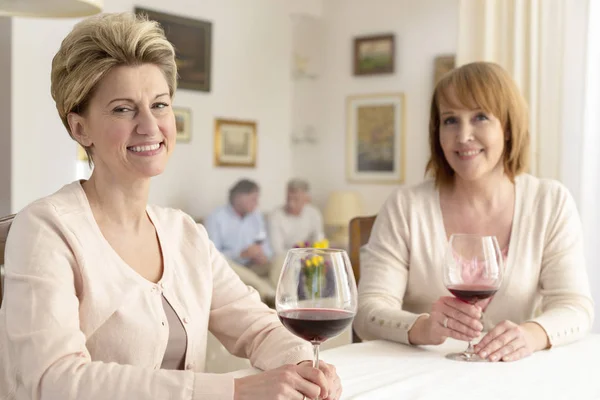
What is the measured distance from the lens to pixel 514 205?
2.16 metres

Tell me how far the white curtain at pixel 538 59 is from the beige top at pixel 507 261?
0.90 metres

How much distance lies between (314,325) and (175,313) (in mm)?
424

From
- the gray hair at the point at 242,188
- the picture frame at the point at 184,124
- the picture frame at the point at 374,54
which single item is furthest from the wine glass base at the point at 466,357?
the picture frame at the point at 374,54

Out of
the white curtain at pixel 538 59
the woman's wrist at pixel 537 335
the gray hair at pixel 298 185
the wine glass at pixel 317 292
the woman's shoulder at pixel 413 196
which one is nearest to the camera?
the wine glass at pixel 317 292

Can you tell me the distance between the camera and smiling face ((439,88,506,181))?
212cm

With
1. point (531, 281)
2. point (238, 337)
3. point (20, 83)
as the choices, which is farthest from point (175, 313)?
point (20, 83)

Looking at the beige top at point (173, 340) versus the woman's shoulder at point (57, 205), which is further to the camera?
the beige top at point (173, 340)

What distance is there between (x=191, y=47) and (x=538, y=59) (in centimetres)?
414

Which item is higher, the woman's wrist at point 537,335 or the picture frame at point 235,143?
the picture frame at point 235,143

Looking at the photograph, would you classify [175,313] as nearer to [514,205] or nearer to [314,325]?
[314,325]

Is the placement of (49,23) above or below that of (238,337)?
above

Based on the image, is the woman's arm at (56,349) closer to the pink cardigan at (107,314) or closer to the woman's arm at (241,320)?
the pink cardigan at (107,314)

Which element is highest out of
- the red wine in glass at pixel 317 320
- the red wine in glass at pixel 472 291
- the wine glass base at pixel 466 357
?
the red wine in glass at pixel 317 320

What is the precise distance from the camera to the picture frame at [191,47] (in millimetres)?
6438
